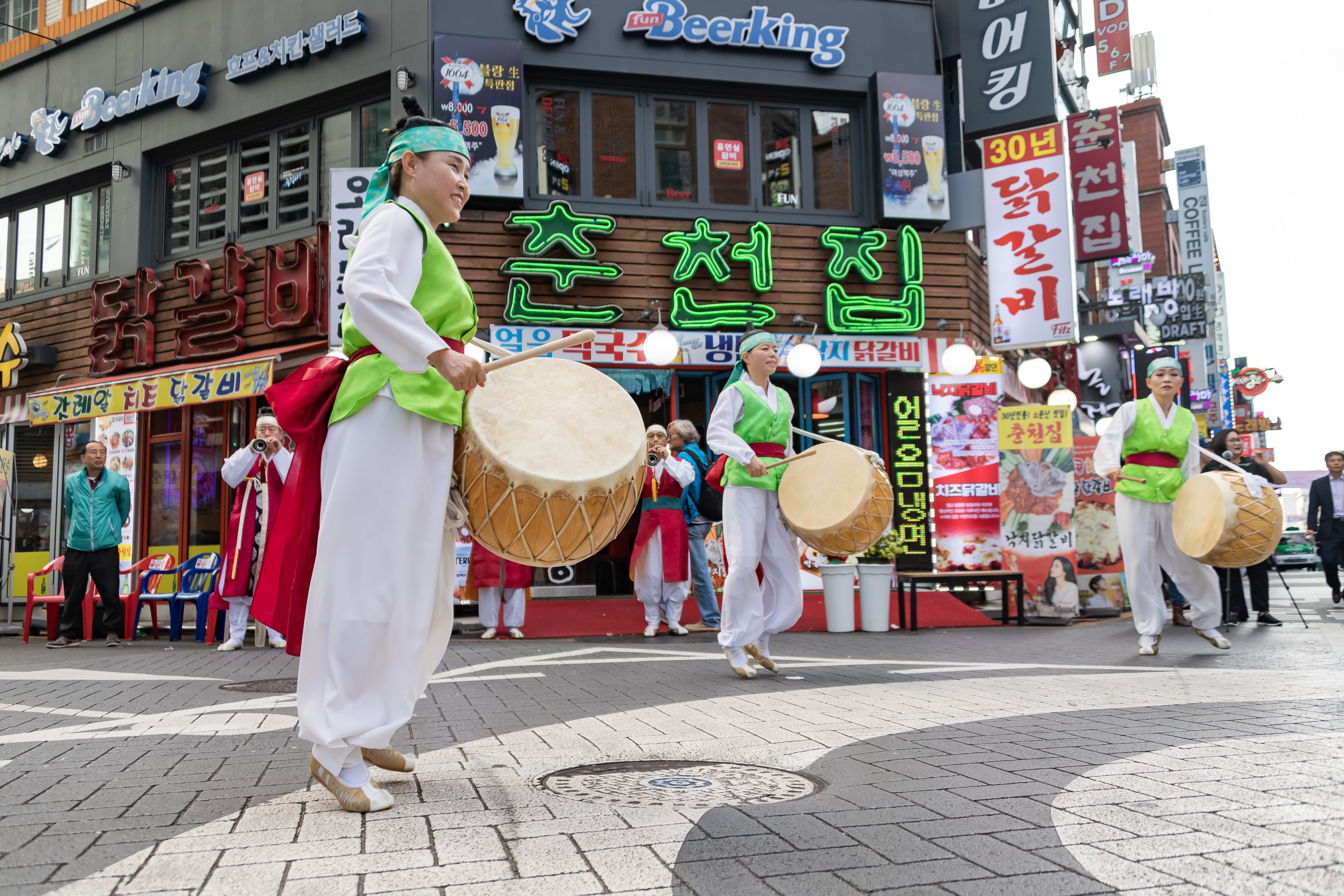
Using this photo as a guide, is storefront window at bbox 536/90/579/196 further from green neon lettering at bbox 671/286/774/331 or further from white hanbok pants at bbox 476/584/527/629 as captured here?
white hanbok pants at bbox 476/584/527/629

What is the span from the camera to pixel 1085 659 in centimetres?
748

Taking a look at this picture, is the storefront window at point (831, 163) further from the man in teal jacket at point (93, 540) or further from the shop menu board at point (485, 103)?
the man in teal jacket at point (93, 540)

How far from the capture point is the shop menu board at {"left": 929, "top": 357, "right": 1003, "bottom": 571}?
13.6 metres

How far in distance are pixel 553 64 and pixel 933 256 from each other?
5776 mm

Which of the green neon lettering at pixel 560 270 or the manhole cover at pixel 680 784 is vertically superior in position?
the green neon lettering at pixel 560 270

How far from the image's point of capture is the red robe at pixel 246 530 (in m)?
9.70

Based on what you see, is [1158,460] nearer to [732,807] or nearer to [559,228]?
[732,807]

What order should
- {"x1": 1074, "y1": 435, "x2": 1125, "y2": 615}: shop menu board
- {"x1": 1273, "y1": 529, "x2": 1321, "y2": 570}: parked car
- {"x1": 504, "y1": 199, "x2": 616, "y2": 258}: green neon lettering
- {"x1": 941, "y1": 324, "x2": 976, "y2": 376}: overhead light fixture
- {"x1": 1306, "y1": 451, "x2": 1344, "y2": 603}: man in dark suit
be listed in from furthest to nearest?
{"x1": 1273, "y1": 529, "x2": 1321, "y2": 570}: parked car, {"x1": 1306, "y1": 451, "x2": 1344, "y2": 603}: man in dark suit, {"x1": 941, "y1": 324, "x2": 976, "y2": 376}: overhead light fixture, {"x1": 504, "y1": 199, "x2": 616, "y2": 258}: green neon lettering, {"x1": 1074, "y1": 435, "x2": 1125, "y2": 615}: shop menu board

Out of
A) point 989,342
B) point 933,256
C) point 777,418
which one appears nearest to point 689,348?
point 933,256

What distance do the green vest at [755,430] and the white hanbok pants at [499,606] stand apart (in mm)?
4587

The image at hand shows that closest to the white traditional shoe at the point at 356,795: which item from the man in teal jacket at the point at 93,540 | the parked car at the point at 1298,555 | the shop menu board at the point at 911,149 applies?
the man in teal jacket at the point at 93,540

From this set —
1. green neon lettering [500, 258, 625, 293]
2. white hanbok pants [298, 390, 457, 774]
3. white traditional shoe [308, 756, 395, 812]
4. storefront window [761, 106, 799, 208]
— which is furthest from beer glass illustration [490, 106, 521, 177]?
white traditional shoe [308, 756, 395, 812]

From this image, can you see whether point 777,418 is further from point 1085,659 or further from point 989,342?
point 989,342

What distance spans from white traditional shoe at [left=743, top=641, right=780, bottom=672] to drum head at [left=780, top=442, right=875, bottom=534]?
0.88 metres
